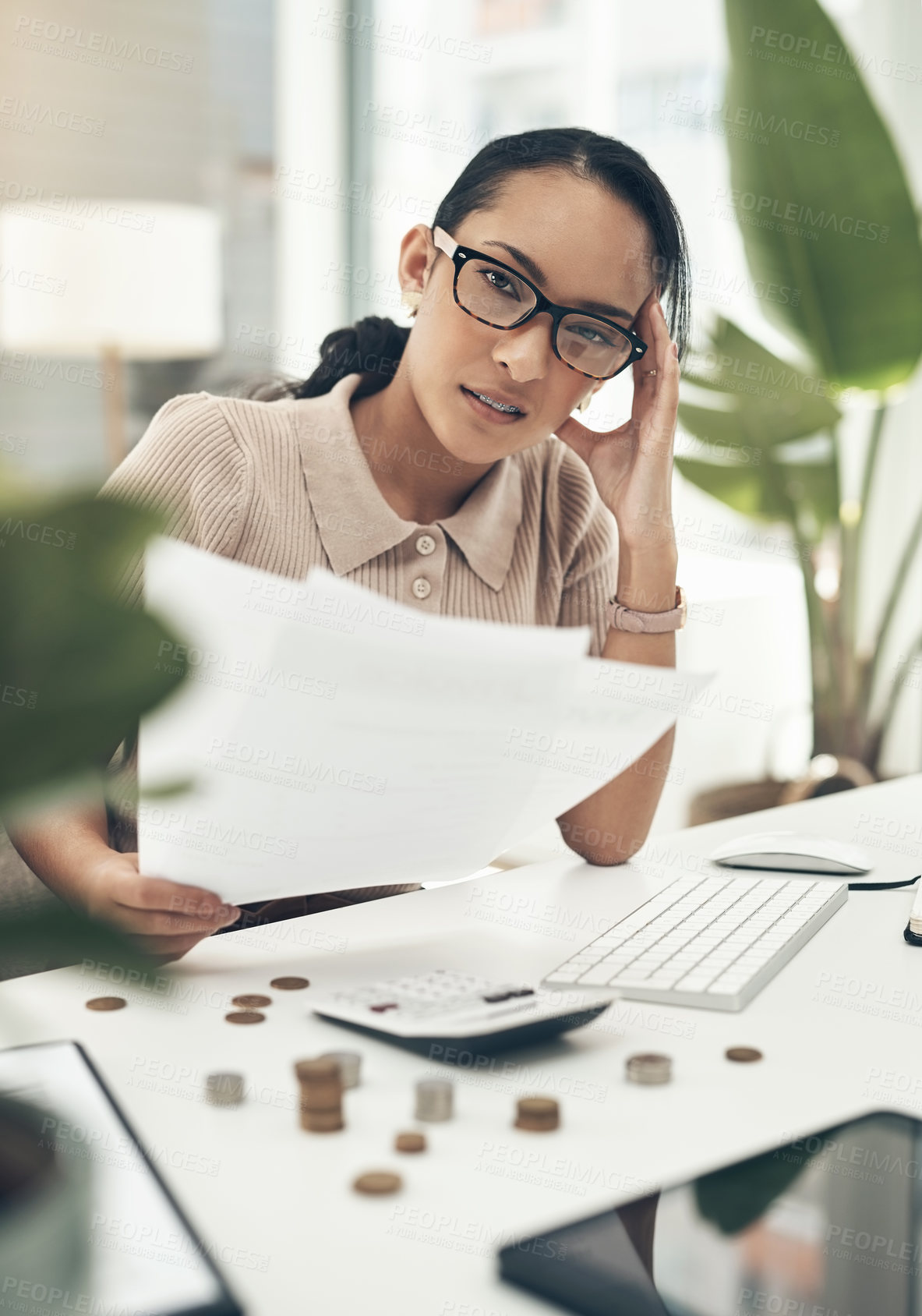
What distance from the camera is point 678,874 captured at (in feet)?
3.44

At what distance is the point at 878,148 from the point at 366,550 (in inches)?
55.3

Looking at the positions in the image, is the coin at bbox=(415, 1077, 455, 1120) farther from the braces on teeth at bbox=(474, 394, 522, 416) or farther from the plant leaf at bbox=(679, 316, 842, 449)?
the plant leaf at bbox=(679, 316, 842, 449)

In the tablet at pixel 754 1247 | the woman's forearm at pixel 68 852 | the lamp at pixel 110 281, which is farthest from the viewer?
the lamp at pixel 110 281

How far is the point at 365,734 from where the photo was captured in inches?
26.0

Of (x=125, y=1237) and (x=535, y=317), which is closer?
(x=125, y=1237)

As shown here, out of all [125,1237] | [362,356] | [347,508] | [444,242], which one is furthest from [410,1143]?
[362,356]

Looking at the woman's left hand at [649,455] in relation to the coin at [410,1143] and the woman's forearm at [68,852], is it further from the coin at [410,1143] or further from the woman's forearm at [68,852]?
the coin at [410,1143]

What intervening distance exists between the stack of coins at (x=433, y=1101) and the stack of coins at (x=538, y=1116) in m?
0.03

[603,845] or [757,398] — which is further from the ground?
[757,398]

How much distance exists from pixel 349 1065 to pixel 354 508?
64 cm

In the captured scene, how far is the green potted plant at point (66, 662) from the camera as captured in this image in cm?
30

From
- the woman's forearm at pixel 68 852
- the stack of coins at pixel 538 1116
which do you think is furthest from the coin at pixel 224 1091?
the woman's forearm at pixel 68 852

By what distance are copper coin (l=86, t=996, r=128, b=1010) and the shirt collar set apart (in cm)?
50

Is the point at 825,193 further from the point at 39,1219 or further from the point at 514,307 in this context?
the point at 39,1219
